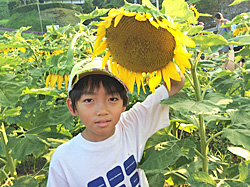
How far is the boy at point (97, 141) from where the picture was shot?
42.9 inches

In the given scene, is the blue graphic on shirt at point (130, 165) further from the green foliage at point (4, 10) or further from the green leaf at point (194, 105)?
the green foliage at point (4, 10)

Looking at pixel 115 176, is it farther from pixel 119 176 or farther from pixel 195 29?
pixel 195 29

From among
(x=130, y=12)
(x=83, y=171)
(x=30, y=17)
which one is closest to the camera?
(x=130, y=12)

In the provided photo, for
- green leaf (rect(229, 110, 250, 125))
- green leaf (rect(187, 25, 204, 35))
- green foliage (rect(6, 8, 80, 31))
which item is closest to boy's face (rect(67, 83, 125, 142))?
green leaf (rect(187, 25, 204, 35))

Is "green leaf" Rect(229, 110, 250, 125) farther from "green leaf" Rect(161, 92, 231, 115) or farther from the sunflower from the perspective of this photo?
the sunflower

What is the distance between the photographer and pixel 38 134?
1.58 m

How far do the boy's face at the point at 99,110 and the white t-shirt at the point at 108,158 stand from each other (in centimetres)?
9

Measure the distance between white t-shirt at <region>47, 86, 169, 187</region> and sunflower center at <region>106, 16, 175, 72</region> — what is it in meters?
0.25

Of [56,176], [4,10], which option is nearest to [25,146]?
[56,176]

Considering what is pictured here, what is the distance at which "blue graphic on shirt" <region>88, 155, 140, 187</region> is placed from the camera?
1.14 m

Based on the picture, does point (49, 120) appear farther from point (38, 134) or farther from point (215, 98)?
point (215, 98)

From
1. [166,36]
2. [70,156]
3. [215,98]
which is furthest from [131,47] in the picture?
[70,156]

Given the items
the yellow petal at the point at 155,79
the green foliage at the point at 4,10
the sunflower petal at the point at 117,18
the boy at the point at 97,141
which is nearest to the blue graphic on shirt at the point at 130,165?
the boy at the point at 97,141

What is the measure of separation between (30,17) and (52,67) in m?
32.0
